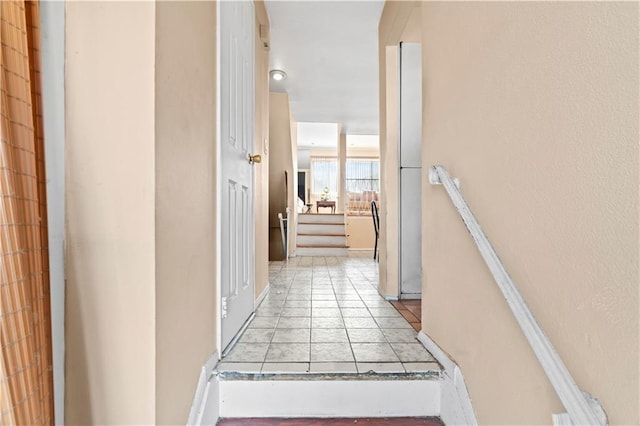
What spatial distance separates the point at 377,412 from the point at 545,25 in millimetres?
1381

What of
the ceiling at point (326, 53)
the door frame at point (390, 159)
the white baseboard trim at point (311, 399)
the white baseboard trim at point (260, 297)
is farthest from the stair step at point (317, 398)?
the ceiling at point (326, 53)

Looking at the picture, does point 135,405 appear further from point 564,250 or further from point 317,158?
point 317,158

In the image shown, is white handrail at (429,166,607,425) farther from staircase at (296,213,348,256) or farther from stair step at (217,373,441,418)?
staircase at (296,213,348,256)

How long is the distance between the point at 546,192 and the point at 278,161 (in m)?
4.65

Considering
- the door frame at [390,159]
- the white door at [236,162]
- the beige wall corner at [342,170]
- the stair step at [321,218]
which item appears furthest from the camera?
the beige wall corner at [342,170]

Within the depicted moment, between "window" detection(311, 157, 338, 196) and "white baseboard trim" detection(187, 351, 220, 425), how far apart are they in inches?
412

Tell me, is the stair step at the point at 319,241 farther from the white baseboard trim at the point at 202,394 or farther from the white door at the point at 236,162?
the white baseboard trim at the point at 202,394

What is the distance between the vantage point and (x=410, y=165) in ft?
8.84

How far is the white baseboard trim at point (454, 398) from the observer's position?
1173 millimetres

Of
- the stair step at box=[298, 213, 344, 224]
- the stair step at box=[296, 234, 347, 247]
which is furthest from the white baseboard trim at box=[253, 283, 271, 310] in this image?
the stair step at box=[298, 213, 344, 224]

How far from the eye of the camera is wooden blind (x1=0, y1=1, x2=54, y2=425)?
71 cm

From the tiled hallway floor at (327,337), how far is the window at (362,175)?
826 centimetres

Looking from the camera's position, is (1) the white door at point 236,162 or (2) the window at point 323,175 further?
(2) the window at point 323,175

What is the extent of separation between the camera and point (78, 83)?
929mm
